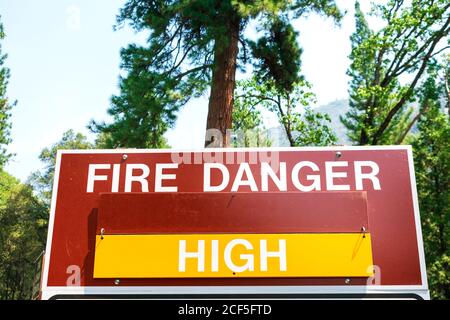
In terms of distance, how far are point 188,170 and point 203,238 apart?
0.51 m

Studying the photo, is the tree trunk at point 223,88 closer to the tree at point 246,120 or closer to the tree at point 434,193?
the tree at point 246,120

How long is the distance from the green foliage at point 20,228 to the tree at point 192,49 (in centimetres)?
3246

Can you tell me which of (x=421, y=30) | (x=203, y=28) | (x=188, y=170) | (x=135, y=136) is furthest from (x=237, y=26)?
(x=421, y=30)

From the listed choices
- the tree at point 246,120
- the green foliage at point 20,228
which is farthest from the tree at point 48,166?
the tree at point 246,120

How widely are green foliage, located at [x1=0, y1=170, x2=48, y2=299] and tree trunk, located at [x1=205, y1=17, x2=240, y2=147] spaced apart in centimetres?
3422

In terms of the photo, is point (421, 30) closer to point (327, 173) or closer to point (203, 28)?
point (203, 28)

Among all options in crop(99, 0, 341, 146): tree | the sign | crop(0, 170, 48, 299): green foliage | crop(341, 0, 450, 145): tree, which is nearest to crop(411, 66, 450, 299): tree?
crop(341, 0, 450, 145): tree

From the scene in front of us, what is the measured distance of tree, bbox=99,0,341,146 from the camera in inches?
444

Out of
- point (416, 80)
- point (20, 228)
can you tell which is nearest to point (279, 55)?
point (416, 80)

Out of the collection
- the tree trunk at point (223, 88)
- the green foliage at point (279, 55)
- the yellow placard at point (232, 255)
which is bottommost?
the yellow placard at point (232, 255)

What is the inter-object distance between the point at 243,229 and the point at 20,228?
1857 inches

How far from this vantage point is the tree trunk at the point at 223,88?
1055 centimetres

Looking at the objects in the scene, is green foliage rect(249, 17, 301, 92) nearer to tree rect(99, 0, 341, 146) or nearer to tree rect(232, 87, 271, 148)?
tree rect(99, 0, 341, 146)

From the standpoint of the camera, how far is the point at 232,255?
3.09 metres
